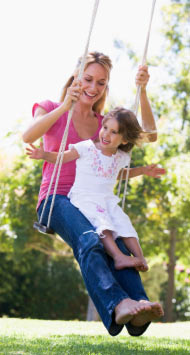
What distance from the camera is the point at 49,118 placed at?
3.35 m

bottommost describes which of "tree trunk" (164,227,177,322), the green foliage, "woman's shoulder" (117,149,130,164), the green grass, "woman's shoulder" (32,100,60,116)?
the green foliage

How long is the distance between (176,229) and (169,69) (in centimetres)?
321

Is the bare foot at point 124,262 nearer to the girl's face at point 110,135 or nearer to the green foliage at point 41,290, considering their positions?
the girl's face at point 110,135

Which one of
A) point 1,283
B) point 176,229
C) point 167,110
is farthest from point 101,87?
point 1,283

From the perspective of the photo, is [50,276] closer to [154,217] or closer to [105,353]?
[154,217]

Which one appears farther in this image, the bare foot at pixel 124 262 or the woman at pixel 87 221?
the bare foot at pixel 124 262

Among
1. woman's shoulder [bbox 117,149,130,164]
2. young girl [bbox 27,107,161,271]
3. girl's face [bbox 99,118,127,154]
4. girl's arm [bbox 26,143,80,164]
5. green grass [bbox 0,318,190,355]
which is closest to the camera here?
young girl [bbox 27,107,161,271]

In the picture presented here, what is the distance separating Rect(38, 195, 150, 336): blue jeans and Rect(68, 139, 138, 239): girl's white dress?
2.2 inches

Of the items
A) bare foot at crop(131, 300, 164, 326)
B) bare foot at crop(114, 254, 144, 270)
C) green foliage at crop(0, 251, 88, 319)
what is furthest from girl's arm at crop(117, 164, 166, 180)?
green foliage at crop(0, 251, 88, 319)

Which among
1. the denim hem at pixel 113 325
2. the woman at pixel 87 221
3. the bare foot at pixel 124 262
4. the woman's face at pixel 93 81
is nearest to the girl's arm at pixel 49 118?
the woman at pixel 87 221

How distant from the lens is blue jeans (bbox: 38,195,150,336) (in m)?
2.77

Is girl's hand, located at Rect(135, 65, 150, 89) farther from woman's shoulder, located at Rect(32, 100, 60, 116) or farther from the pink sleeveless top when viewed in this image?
woman's shoulder, located at Rect(32, 100, 60, 116)

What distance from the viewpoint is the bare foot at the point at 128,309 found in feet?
8.66

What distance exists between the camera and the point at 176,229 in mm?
11461
